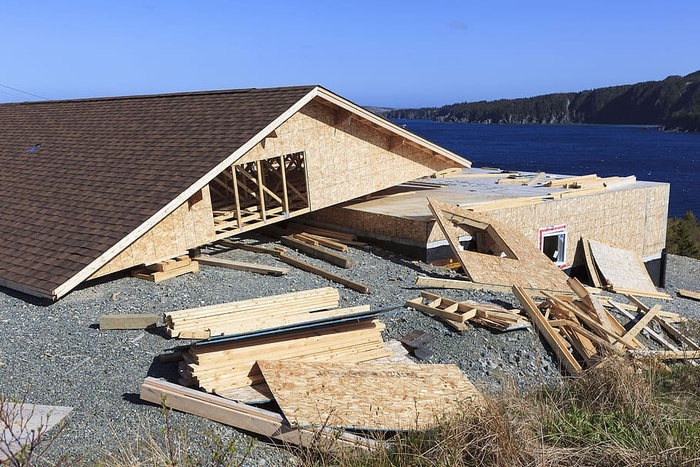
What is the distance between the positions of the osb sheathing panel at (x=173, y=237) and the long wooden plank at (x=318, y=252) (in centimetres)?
278

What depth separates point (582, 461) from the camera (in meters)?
5.48

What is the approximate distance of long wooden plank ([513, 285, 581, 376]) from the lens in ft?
34.0

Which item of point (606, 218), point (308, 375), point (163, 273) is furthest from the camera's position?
point (606, 218)

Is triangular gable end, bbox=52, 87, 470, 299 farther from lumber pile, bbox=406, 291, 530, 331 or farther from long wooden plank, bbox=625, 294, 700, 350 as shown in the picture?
long wooden plank, bbox=625, 294, 700, 350

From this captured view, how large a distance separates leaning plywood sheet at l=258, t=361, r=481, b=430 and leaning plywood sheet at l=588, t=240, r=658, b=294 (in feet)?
34.0

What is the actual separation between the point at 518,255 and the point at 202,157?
759 cm

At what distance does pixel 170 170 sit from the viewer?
14.0 meters

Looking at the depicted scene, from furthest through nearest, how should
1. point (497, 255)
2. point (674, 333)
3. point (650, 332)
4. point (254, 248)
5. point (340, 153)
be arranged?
1. point (340, 153)
2. point (497, 255)
3. point (254, 248)
4. point (674, 333)
5. point (650, 332)

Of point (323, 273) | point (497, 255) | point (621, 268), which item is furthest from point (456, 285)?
point (621, 268)

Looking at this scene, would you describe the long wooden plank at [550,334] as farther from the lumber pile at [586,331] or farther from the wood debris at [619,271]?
the wood debris at [619,271]

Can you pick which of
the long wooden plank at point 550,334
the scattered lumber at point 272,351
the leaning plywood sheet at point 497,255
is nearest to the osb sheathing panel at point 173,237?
the scattered lumber at point 272,351

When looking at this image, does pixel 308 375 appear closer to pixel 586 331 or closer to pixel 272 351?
pixel 272 351

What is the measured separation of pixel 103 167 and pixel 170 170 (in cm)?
259

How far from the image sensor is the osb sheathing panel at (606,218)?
56.7 feet
